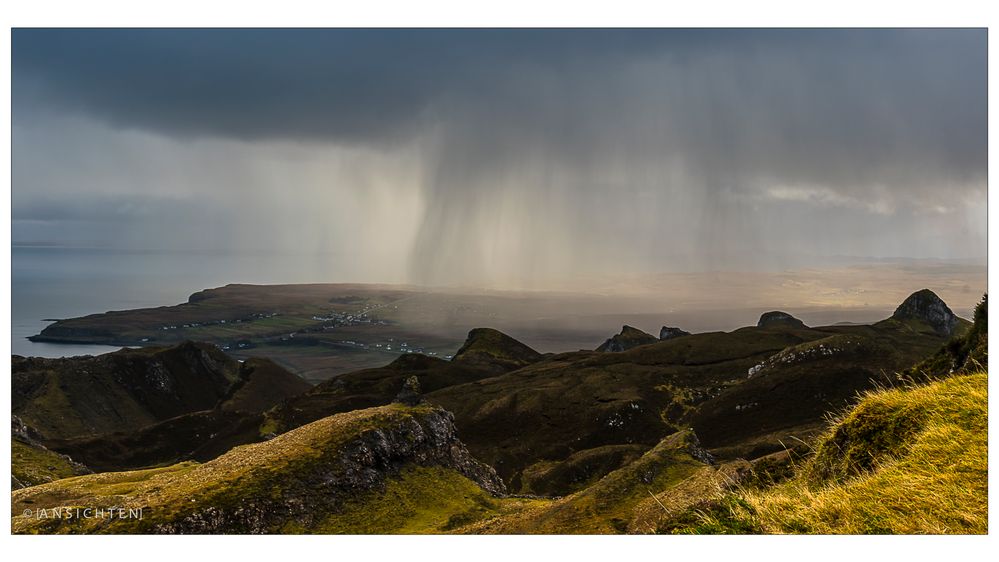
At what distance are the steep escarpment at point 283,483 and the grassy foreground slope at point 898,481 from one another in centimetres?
3379

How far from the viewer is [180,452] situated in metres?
167

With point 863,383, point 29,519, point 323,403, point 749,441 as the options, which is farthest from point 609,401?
point 29,519

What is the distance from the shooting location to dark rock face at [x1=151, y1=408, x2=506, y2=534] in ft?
122

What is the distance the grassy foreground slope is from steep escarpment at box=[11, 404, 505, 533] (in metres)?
33.8

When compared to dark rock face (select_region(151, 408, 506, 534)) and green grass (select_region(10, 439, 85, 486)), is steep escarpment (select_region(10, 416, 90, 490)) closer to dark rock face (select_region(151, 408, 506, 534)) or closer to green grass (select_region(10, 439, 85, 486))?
green grass (select_region(10, 439, 85, 486))

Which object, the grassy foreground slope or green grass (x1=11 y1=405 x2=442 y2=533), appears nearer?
the grassy foreground slope

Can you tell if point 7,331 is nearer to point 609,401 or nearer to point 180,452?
point 609,401

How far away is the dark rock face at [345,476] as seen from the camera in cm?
3712

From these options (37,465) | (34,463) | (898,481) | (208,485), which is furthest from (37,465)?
(898,481)

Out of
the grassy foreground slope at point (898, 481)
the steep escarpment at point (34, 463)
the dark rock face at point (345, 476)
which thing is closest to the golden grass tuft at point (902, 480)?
the grassy foreground slope at point (898, 481)

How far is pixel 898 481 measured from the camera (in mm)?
11203

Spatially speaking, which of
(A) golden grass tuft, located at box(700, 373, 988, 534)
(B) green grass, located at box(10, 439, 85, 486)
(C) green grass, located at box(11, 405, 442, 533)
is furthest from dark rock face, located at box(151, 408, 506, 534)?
(B) green grass, located at box(10, 439, 85, 486)

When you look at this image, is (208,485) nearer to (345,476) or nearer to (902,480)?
(345,476)
